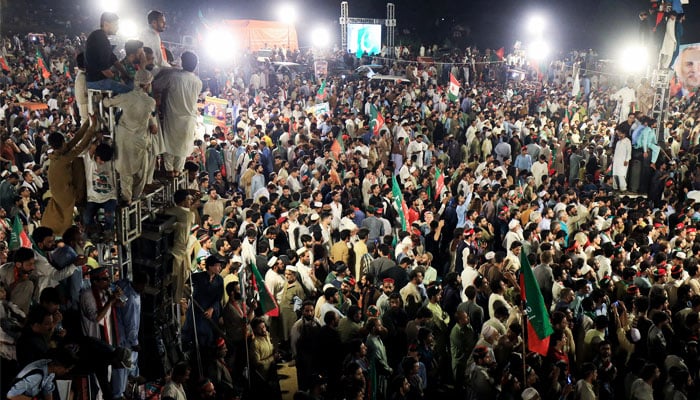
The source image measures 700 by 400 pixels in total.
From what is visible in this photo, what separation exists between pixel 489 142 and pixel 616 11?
23.9 meters

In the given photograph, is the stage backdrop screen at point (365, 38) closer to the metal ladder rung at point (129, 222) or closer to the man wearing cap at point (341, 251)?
the man wearing cap at point (341, 251)

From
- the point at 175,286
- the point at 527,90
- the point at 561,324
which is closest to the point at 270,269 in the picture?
the point at 175,286

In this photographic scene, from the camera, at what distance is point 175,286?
7.23 meters

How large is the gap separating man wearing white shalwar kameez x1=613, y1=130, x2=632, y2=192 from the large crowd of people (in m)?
0.05

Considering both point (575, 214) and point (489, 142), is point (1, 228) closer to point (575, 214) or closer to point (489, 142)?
point (575, 214)

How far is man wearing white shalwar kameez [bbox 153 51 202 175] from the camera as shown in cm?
678

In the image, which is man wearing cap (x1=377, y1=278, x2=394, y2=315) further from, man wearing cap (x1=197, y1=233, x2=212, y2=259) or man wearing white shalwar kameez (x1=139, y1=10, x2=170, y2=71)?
man wearing white shalwar kameez (x1=139, y1=10, x2=170, y2=71)

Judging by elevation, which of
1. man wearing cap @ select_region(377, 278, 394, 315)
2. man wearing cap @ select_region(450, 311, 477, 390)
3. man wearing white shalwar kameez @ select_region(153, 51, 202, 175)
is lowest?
man wearing cap @ select_region(450, 311, 477, 390)

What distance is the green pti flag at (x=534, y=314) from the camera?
7.20 meters

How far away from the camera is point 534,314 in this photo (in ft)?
23.8

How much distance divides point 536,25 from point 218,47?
18.7 metres

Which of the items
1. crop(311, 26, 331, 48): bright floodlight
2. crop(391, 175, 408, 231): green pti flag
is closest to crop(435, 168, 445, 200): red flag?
crop(391, 175, 408, 231): green pti flag

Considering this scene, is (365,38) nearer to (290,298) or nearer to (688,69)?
(688,69)

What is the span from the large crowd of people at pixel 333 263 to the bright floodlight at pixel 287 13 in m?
24.4
